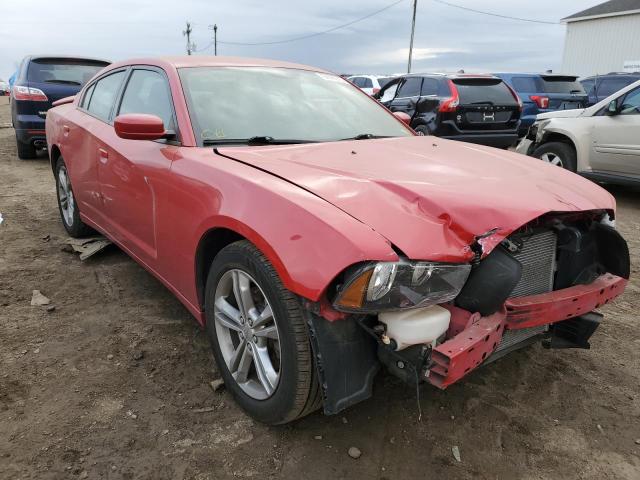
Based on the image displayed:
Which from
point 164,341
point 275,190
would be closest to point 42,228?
point 164,341

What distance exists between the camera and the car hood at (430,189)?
184cm

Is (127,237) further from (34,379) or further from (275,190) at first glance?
(275,190)

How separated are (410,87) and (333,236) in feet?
29.6

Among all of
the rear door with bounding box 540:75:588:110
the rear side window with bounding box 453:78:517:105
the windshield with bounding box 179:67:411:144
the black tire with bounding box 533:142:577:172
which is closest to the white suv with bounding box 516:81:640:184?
the black tire with bounding box 533:142:577:172

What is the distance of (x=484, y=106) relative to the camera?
8.59 meters

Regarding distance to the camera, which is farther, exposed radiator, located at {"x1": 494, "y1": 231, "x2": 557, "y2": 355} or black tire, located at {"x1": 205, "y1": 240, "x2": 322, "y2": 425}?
exposed radiator, located at {"x1": 494, "y1": 231, "x2": 557, "y2": 355}

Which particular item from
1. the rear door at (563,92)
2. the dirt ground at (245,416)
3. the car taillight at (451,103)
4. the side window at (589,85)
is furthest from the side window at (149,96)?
the side window at (589,85)

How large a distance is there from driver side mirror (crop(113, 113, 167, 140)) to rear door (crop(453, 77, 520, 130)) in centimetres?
685

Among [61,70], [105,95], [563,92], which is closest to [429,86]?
[563,92]

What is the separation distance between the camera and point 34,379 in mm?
2584

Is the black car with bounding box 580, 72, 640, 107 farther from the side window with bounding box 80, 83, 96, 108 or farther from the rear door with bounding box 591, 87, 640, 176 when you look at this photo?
the side window with bounding box 80, 83, 96, 108

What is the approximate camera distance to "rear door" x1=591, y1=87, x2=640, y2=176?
20.1 ft

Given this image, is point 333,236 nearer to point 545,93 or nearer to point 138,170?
point 138,170

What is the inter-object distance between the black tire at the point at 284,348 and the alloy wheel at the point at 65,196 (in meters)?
2.97
